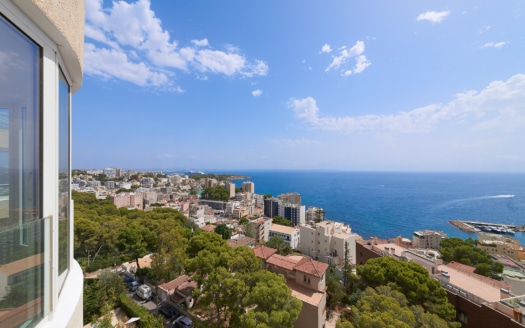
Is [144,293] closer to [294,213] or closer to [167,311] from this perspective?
[167,311]

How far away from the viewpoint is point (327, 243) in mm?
18281

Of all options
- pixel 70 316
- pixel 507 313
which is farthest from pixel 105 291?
pixel 507 313

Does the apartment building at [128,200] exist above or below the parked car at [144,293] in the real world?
above

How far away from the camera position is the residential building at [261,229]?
2214 cm

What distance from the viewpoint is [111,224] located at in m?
11.5

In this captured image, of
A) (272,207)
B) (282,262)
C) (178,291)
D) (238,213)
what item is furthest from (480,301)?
(272,207)

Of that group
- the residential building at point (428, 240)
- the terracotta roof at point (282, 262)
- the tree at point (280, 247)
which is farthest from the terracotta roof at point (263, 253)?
the residential building at point (428, 240)

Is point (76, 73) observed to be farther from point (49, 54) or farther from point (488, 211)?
point (488, 211)

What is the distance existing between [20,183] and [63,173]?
41 cm

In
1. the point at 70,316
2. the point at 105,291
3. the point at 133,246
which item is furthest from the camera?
the point at 133,246

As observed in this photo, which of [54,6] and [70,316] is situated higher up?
[54,6]

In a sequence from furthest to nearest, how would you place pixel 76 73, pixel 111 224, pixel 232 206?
pixel 232 206 < pixel 111 224 < pixel 76 73

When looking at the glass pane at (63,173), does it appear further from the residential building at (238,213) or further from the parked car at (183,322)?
the residential building at (238,213)

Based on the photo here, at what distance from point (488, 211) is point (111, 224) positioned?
61.1m
